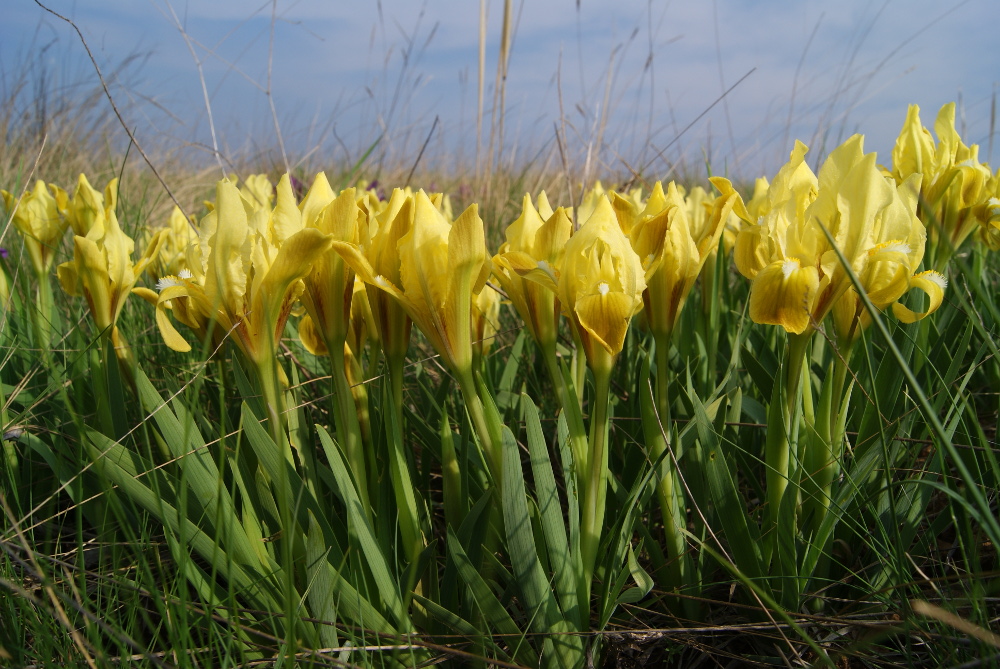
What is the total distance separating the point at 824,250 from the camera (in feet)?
3.20

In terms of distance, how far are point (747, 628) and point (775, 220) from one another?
62 cm

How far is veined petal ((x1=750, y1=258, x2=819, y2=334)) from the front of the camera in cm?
93

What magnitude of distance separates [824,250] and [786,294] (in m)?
0.10

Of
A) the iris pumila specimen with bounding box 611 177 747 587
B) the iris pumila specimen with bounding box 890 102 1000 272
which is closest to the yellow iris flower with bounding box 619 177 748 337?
the iris pumila specimen with bounding box 611 177 747 587

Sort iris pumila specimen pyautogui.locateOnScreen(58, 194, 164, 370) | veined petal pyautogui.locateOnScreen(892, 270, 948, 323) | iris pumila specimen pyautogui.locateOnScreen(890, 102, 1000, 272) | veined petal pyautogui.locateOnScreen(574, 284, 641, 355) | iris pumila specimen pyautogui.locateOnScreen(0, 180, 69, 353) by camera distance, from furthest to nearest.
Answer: iris pumila specimen pyautogui.locateOnScreen(0, 180, 69, 353), iris pumila specimen pyautogui.locateOnScreen(890, 102, 1000, 272), iris pumila specimen pyautogui.locateOnScreen(58, 194, 164, 370), veined petal pyautogui.locateOnScreen(892, 270, 948, 323), veined petal pyautogui.locateOnScreen(574, 284, 641, 355)

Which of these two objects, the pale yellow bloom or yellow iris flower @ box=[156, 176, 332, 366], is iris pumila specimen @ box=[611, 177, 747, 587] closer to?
yellow iris flower @ box=[156, 176, 332, 366]

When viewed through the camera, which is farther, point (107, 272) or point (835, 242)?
point (107, 272)

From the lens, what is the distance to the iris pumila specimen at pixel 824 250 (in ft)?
3.10

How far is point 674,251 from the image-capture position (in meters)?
1.02

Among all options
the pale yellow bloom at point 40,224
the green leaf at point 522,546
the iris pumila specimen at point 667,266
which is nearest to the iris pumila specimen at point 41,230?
the pale yellow bloom at point 40,224

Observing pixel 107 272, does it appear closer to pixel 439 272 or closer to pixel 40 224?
pixel 40 224

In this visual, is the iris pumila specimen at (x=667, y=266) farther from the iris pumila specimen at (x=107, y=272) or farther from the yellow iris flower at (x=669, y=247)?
the iris pumila specimen at (x=107, y=272)

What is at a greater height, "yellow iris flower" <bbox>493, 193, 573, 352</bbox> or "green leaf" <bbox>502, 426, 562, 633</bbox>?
"yellow iris flower" <bbox>493, 193, 573, 352</bbox>

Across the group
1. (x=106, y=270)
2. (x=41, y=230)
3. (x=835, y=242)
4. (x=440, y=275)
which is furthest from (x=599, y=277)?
(x=41, y=230)
